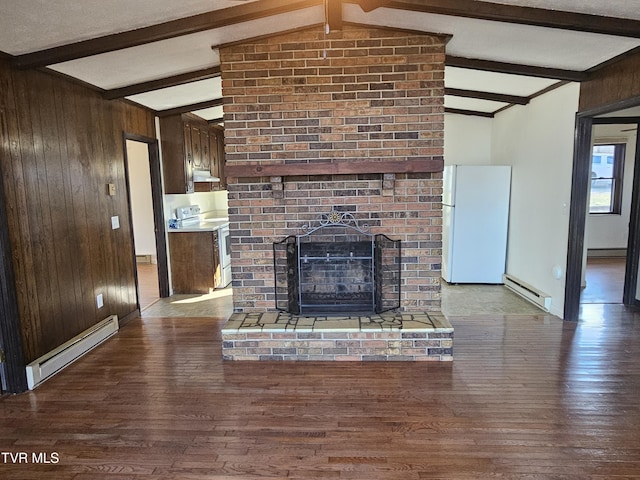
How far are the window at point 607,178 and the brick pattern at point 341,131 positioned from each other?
17.9 ft

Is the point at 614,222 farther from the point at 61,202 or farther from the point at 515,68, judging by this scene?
the point at 61,202

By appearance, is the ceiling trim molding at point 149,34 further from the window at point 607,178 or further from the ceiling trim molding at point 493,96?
the window at point 607,178

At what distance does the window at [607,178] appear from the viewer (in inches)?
280

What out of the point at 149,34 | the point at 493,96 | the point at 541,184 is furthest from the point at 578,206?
the point at 149,34

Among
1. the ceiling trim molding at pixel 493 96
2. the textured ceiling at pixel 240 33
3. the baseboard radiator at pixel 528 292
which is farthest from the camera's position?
the ceiling trim molding at pixel 493 96

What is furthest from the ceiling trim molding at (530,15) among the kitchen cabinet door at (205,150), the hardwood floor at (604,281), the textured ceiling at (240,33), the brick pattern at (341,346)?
the kitchen cabinet door at (205,150)

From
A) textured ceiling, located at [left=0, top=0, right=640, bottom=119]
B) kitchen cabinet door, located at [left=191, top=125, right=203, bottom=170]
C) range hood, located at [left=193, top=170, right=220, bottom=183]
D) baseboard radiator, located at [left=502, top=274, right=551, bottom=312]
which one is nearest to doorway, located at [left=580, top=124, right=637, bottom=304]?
baseboard radiator, located at [left=502, top=274, right=551, bottom=312]

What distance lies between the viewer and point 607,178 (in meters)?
7.24

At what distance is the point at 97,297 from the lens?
3.80 m

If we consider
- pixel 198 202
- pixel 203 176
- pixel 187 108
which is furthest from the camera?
pixel 198 202

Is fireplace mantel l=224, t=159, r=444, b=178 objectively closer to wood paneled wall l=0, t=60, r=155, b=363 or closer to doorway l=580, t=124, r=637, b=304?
wood paneled wall l=0, t=60, r=155, b=363

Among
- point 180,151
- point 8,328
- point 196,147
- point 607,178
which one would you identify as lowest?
point 8,328

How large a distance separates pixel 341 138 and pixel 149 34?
1597 millimetres

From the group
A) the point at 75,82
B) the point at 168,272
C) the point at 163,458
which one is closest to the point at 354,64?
the point at 75,82
